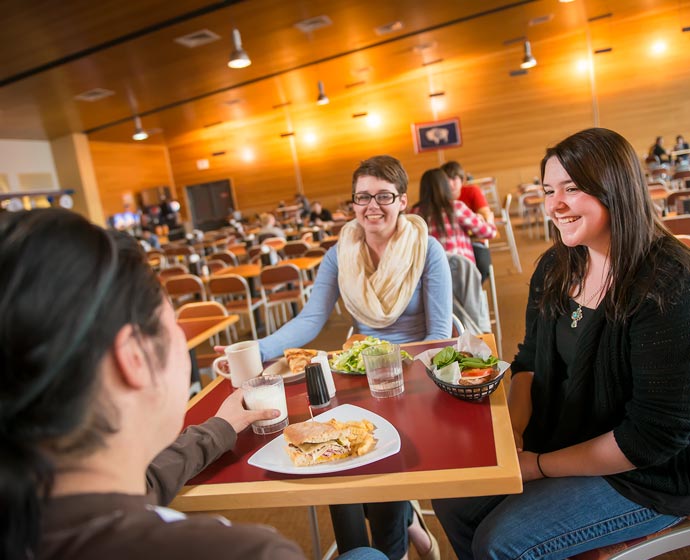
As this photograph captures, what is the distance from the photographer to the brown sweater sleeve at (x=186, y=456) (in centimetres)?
103

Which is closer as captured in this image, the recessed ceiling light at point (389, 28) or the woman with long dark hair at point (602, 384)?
the woman with long dark hair at point (602, 384)

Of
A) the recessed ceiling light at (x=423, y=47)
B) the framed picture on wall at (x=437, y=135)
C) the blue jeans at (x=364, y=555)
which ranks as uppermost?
the recessed ceiling light at (x=423, y=47)

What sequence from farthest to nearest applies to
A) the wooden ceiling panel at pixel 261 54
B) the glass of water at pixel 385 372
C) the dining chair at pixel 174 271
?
the wooden ceiling panel at pixel 261 54 → the dining chair at pixel 174 271 → the glass of water at pixel 385 372

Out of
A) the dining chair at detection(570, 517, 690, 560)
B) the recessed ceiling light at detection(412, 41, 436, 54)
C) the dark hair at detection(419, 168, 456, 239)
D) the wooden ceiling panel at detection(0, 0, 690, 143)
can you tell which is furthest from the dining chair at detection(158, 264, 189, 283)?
the recessed ceiling light at detection(412, 41, 436, 54)

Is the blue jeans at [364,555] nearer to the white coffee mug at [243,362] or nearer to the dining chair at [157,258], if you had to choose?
the white coffee mug at [243,362]

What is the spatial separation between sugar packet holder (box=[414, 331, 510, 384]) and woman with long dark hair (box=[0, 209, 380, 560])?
86cm

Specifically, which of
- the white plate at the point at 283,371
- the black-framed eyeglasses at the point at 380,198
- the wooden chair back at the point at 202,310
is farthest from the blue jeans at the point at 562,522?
the wooden chair back at the point at 202,310

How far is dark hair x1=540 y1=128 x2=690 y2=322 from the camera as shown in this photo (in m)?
1.26

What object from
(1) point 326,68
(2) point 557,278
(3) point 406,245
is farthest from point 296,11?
(2) point 557,278

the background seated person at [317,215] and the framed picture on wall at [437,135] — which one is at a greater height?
the framed picture on wall at [437,135]

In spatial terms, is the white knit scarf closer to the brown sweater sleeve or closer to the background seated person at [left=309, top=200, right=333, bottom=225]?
the brown sweater sleeve

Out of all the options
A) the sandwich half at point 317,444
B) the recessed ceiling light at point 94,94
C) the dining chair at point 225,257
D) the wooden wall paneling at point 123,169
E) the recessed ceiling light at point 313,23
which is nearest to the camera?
the sandwich half at point 317,444

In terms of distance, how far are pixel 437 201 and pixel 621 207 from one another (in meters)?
2.57

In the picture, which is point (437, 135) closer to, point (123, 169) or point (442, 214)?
point (123, 169)
